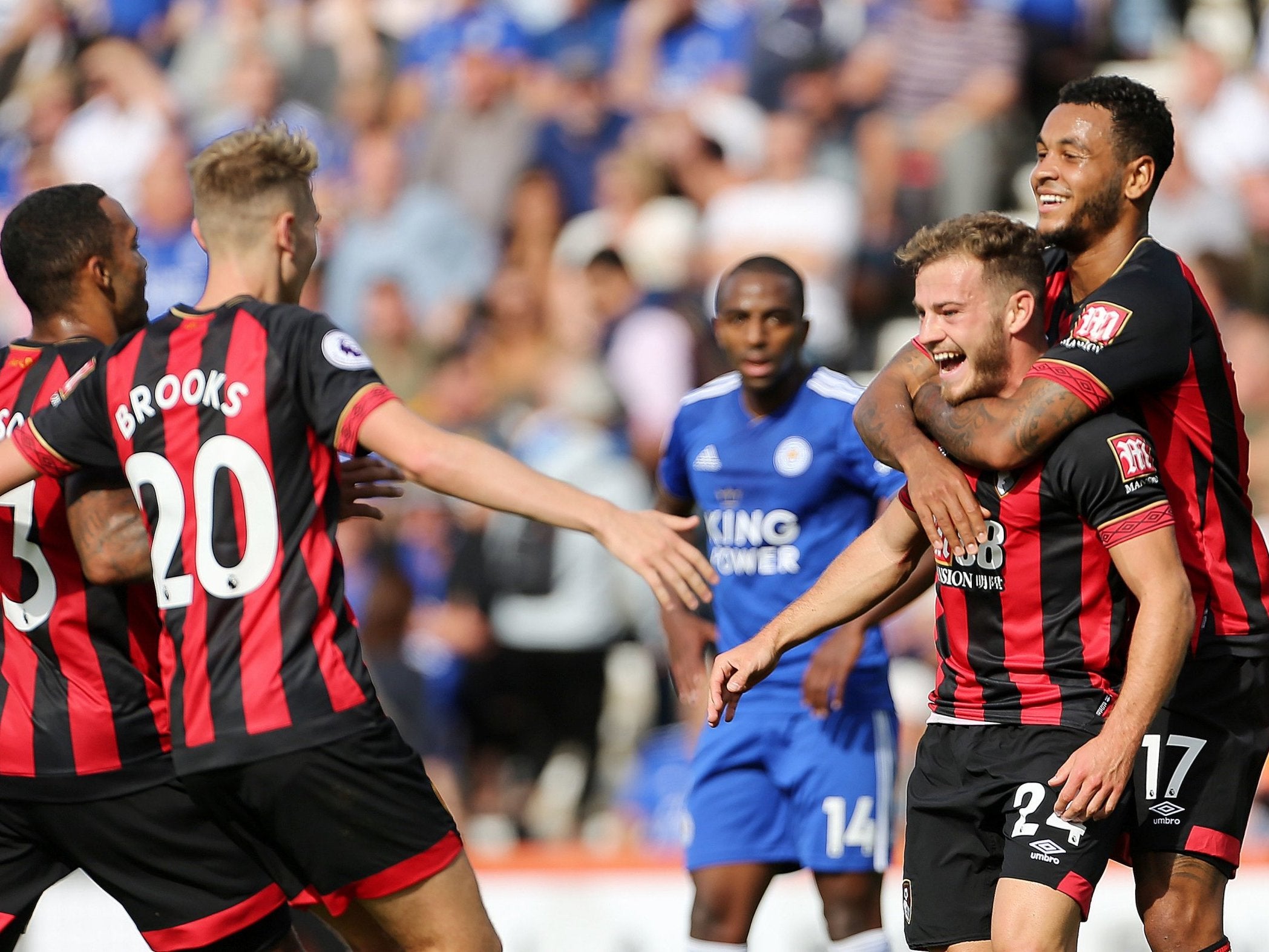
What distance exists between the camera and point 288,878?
4.11 meters

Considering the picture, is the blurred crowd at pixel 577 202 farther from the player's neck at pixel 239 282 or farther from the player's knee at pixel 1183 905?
the player's neck at pixel 239 282

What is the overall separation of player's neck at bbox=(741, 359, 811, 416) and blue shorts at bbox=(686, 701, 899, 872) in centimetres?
114

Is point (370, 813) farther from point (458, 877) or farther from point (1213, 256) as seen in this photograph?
point (1213, 256)

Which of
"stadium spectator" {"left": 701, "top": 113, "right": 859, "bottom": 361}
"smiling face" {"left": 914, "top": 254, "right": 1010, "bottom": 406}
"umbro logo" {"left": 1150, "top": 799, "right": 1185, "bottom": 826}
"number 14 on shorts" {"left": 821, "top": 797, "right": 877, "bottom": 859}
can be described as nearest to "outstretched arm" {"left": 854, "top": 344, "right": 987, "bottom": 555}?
"smiling face" {"left": 914, "top": 254, "right": 1010, "bottom": 406}

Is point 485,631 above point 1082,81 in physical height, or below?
below

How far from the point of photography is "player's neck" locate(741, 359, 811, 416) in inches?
235

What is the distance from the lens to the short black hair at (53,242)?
14.8ft

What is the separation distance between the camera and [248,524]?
3.90 meters

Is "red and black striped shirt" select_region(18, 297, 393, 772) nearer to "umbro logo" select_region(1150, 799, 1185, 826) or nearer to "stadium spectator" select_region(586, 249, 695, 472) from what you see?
"umbro logo" select_region(1150, 799, 1185, 826)

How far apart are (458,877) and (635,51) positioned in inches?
319

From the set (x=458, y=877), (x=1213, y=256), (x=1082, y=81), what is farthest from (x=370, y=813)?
(x=1213, y=256)

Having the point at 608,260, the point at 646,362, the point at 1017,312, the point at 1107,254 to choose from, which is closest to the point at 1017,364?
the point at 1017,312

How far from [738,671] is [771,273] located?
7.37 feet

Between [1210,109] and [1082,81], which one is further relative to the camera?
[1210,109]
